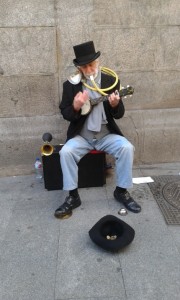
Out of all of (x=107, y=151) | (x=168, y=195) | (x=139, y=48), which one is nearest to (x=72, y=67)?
(x=139, y=48)

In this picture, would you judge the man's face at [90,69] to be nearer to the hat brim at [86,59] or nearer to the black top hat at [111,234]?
the hat brim at [86,59]

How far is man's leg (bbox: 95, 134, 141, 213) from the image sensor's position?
10.5ft

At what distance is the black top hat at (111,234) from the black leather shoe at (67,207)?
0.52m

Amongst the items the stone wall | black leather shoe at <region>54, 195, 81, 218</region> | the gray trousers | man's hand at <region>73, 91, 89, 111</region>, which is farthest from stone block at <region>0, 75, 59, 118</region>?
black leather shoe at <region>54, 195, 81, 218</region>

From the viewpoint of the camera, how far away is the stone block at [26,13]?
363cm

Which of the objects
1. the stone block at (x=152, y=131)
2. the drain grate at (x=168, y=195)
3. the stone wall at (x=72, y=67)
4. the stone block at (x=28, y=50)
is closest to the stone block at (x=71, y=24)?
the stone wall at (x=72, y=67)

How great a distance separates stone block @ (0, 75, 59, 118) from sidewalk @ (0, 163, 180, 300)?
4.02 feet

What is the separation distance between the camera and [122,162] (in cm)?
321

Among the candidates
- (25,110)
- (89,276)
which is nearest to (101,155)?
(25,110)

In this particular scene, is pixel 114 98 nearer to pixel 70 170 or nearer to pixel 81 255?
pixel 70 170

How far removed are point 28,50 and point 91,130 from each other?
143 cm

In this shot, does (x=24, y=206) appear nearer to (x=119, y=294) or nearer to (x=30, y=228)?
(x=30, y=228)

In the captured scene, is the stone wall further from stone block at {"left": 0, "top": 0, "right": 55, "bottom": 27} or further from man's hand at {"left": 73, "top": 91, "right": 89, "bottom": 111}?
man's hand at {"left": 73, "top": 91, "right": 89, "bottom": 111}

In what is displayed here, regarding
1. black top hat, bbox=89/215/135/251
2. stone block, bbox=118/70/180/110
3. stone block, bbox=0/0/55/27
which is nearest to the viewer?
black top hat, bbox=89/215/135/251
